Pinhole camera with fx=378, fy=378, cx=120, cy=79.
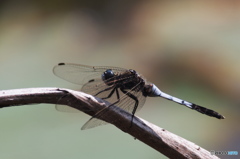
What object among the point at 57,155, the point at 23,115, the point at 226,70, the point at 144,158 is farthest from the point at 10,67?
the point at 226,70

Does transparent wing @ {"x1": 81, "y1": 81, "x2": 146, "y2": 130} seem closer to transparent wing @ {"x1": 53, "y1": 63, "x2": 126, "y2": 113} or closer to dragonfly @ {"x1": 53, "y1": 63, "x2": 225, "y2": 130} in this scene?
dragonfly @ {"x1": 53, "y1": 63, "x2": 225, "y2": 130}

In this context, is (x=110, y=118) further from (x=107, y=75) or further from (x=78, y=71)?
(x=78, y=71)

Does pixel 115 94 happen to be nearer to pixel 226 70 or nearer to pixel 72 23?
pixel 226 70

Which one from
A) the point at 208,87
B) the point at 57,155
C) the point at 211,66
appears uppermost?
the point at 211,66

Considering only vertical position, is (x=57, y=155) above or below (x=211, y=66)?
below

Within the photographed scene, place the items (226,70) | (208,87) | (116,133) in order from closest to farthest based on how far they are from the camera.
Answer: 1. (116,133)
2. (208,87)
3. (226,70)

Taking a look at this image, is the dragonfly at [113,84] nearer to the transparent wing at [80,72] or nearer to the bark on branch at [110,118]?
the transparent wing at [80,72]

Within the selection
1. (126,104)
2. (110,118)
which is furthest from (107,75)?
(110,118)

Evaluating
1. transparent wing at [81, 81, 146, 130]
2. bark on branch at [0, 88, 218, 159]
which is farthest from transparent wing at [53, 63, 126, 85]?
bark on branch at [0, 88, 218, 159]
